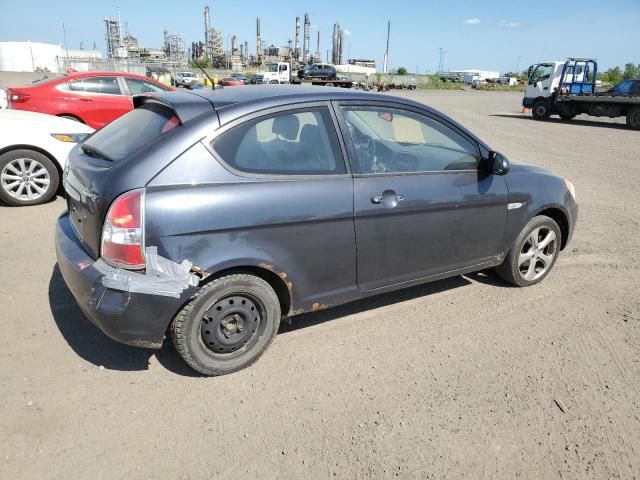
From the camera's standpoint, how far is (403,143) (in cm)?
378

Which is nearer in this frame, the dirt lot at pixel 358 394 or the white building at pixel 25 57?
the dirt lot at pixel 358 394

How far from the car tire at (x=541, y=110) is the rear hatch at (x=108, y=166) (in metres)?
23.5

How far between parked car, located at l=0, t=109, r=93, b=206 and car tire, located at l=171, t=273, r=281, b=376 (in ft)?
13.7

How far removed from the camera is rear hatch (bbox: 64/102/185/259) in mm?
2605

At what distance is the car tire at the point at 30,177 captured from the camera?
583 centimetres

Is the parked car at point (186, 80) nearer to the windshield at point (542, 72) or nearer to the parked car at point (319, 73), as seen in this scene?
the parked car at point (319, 73)

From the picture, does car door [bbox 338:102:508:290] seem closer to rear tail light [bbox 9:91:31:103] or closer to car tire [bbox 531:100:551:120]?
rear tail light [bbox 9:91:31:103]

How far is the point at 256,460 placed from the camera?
2.37 meters

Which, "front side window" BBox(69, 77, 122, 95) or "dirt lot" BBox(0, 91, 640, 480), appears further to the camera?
"front side window" BBox(69, 77, 122, 95)

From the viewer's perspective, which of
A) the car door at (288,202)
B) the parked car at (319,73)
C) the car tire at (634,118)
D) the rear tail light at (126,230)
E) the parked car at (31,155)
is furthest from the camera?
the parked car at (319,73)

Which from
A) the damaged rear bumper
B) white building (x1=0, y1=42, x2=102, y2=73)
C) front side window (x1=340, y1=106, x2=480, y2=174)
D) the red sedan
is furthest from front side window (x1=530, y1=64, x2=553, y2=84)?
white building (x1=0, y1=42, x2=102, y2=73)

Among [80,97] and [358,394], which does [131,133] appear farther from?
[80,97]

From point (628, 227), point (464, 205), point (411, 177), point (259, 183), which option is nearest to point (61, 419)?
point (259, 183)

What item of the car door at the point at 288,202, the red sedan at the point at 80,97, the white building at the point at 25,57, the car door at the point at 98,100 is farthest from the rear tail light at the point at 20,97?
the white building at the point at 25,57
